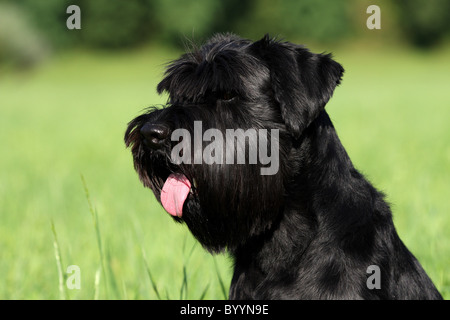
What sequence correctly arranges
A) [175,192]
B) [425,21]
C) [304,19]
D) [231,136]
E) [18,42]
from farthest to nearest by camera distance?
[425,21]
[304,19]
[18,42]
[175,192]
[231,136]

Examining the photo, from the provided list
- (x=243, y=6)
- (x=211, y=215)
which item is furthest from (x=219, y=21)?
(x=211, y=215)

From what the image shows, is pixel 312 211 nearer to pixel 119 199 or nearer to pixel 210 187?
pixel 210 187

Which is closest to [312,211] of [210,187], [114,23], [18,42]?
[210,187]

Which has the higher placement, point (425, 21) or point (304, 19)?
point (304, 19)

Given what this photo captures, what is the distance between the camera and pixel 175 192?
2924mm

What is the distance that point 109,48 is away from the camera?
51.7m

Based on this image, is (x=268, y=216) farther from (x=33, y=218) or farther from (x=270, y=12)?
(x=270, y=12)

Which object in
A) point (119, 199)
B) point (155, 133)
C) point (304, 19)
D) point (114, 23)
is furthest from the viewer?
point (114, 23)

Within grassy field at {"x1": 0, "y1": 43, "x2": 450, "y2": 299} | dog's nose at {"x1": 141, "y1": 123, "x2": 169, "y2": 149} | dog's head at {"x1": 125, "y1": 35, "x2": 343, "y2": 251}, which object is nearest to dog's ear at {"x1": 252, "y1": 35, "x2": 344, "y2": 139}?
dog's head at {"x1": 125, "y1": 35, "x2": 343, "y2": 251}

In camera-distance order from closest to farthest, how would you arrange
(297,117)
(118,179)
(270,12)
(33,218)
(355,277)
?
(355,277) → (297,117) → (33,218) → (118,179) → (270,12)

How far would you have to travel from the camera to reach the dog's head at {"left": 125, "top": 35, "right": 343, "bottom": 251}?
278 cm

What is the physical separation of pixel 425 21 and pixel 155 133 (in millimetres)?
52061

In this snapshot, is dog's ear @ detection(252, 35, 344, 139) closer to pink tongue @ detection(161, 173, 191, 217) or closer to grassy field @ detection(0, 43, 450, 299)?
pink tongue @ detection(161, 173, 191, 217)
